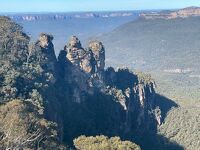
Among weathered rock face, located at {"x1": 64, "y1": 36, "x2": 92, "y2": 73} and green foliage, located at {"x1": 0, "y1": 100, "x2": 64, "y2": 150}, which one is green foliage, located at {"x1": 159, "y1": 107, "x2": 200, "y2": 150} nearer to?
weathered rock face, located at {"x1": 64, "y1": 36, "x2": 92, "y2": 73}

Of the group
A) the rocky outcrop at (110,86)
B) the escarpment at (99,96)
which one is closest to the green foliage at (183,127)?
the escarpment at (99,96)

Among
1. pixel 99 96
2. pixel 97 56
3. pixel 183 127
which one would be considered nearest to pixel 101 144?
pixel 99 96

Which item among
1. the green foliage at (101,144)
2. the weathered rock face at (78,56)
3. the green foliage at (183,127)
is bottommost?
the green foliage at (183,127)

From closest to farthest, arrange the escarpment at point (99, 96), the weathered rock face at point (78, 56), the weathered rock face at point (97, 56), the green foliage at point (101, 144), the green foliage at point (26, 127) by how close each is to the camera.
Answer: the green foliage at point (26, 127)
the green foliage at point (101, 144)
the escarpment at point (99, 96)
the weathered rock face at point (78, 56)
the weathered rock face at point (97, 56)

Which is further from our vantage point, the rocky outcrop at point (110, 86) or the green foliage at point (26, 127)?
the rocky outcrop at point (110, 86)

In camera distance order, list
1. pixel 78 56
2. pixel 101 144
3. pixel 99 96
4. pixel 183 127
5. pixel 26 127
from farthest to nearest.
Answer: pixel 183 127
pixel 99 96
pixel 78 56
pixel 101 144
pixel 26 127

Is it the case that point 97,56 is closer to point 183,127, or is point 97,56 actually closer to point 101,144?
point 183,127

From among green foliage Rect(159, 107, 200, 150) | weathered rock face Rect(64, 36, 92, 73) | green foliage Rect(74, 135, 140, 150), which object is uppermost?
weathered rock face Rect(64, 36, 92, 73)

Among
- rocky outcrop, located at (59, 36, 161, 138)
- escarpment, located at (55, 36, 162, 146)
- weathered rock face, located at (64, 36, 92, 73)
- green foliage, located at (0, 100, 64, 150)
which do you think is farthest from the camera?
weathered rock face, located at (64, 36, 92, 73)

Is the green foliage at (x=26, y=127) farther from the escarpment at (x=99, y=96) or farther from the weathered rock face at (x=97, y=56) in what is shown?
the weathered rock face at (x=97, y=56)

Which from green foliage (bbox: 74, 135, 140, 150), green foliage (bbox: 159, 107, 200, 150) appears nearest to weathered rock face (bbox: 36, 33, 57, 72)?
green foliage (bbox: 74, 135, 140, 150)

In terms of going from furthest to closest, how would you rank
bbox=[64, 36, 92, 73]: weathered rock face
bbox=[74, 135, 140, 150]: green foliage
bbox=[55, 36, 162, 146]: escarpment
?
bbox=[64, 36, 92, 73]: weathered rock face, bbox=[55, 36, 162, 146]: escarpment, bbox=[74, 135, 140, 150]: green foliage
